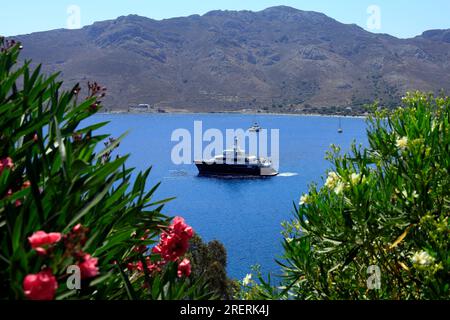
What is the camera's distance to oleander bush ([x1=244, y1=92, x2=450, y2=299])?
2949mm

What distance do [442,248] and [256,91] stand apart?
164263mm

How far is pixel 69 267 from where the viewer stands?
1.60 m

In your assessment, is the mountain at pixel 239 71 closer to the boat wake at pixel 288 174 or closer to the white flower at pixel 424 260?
the boat wake at pixel 288 174

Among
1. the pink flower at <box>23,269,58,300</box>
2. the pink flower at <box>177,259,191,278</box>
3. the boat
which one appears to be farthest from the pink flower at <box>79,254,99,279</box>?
the boat

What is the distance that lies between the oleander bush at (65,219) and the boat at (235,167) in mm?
56208

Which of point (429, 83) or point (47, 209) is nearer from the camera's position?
point (47, 209)

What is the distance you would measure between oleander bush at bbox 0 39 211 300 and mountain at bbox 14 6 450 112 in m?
136

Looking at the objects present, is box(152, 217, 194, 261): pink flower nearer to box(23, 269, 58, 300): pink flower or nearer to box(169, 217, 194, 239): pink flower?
box(169, 217, 194, 239): pink flower

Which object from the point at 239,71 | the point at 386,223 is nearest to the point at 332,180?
the point at 386,223

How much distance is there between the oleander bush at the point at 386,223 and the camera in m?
2.95

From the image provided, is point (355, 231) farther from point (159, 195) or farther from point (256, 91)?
point (256, 91)

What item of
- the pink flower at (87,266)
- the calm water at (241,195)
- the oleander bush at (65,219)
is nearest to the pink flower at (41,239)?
the oleander bush at (65,219)

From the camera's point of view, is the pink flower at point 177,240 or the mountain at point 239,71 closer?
the pink flower at point 177,240
